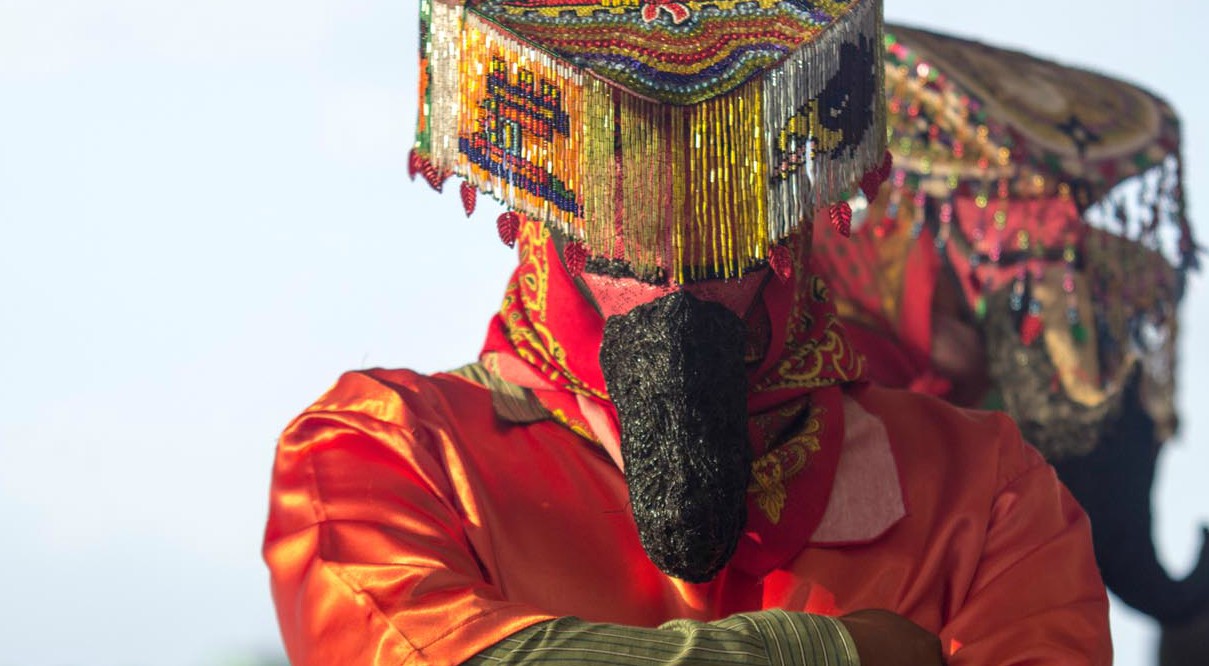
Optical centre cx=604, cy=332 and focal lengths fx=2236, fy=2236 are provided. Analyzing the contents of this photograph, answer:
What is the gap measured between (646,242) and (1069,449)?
7.35ft

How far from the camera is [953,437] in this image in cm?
338

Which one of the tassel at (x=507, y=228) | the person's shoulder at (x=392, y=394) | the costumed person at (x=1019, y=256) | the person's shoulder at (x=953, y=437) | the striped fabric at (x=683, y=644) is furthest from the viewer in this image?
the costumed person at (x=1019, y=256)

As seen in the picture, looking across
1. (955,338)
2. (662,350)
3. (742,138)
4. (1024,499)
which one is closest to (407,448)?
(662,350)

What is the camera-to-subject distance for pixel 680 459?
279cm

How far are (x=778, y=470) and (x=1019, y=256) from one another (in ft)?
5.99

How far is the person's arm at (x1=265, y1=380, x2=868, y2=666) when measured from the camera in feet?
9.09

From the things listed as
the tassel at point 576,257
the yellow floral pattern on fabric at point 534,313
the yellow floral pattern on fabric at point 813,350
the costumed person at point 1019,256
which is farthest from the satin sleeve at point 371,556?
the costumed person at point 1019,256

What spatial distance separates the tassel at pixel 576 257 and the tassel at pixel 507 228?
76 mm

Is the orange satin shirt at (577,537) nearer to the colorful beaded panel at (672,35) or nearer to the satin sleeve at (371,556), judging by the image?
the satin sleeve at (371,556)

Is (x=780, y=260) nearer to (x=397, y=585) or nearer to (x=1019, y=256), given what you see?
(x=397, y=585)

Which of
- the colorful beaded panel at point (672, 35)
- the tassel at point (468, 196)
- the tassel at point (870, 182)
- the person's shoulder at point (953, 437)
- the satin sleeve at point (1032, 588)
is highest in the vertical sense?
the colorful beaded panel at point (672, 35)

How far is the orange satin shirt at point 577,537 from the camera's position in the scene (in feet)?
9.60

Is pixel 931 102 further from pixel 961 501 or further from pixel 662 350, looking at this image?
pixel 662 350

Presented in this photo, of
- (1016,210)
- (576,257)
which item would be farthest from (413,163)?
(1016,210)
